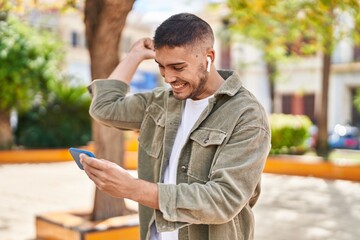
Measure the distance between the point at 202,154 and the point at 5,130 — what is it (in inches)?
569

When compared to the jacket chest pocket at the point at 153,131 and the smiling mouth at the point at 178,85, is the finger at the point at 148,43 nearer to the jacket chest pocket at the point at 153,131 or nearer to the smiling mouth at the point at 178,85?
the jacket chest pocket at the point at 153,131

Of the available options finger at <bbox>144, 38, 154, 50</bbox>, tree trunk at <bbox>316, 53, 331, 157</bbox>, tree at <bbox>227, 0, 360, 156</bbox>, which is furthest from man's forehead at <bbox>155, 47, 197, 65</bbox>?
tree trunk at <bbox>316, 53, 331, 157</bbox>

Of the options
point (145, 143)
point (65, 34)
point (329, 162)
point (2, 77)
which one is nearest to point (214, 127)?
point (145, 143)

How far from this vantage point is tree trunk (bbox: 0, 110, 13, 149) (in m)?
15.5

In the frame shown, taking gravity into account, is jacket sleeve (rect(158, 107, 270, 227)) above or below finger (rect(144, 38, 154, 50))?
below

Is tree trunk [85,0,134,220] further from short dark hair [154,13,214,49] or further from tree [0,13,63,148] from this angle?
tree [0,13,63,148]

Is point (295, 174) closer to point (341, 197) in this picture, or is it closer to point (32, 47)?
point (341, 197)

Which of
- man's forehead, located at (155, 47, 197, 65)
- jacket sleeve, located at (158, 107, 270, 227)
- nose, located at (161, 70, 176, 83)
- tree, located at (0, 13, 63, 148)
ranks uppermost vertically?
man's forehead, located at (155, 47, 197, 65)

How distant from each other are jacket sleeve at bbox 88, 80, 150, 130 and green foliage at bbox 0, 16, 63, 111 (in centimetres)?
1165

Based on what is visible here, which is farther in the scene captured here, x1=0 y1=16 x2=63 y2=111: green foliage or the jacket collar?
x1=0 y1=16 x2=63 y2=111: green foliage

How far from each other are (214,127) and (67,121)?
48.8 feet

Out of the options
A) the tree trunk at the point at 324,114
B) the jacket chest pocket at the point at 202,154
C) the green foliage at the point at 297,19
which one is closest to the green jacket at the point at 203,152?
the jacket chest pocket at the point at 202,154

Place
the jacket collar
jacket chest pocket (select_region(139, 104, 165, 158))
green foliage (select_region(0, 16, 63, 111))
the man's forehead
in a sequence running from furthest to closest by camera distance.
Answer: green foliage (select_region(0, 16, 63, 111)), jacket chest pocket (select_region(139, 104, 165, 158)), the jacket collar, the man's forehead

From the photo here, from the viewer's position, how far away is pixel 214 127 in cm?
201
